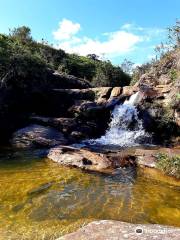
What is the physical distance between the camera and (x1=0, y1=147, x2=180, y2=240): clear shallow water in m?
8.36

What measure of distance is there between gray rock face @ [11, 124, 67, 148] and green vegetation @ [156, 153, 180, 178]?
7923mm

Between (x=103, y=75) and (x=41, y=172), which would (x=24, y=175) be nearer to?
(x=41, y=172)

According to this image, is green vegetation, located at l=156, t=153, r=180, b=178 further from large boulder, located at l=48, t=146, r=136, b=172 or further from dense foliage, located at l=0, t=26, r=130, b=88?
dense foliage, located at l=0, t=26, r=130, b=88

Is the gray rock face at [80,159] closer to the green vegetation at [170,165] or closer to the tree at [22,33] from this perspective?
the green vegetation at [170,165]

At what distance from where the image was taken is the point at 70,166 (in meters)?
14.9

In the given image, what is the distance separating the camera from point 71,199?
415 inches

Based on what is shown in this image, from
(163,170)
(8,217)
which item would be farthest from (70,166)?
(8,217)

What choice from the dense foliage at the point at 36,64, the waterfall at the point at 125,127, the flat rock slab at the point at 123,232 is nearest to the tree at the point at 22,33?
the dense foliage at the point at 36,64

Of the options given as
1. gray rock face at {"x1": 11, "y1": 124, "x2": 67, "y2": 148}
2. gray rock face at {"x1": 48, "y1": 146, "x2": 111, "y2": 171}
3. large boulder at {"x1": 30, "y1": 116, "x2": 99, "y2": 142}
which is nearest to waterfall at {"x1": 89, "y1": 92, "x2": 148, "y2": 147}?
large boulder at {"x1": 30, "y1": 116, "x2": 99, "y2": 142}

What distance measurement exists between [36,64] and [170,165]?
57.3 ft

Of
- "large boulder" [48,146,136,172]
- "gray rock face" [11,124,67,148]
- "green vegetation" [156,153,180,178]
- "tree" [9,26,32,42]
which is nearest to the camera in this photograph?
"green vegetation" [156,153,180,178]

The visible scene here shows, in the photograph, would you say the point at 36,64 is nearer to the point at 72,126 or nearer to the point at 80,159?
the point at 72,126

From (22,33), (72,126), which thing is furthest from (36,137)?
(22,33)

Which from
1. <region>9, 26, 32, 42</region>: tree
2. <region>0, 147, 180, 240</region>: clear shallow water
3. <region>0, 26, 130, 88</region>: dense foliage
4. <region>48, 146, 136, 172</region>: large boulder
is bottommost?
<region>0, 147, 180, 240</region>: clear shallow water
